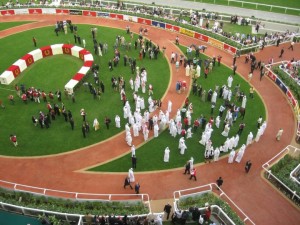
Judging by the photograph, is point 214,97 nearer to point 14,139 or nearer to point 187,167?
point 187,167

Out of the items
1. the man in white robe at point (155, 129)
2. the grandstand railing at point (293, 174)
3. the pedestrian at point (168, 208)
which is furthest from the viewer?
the man in white robe at point (155, 129)

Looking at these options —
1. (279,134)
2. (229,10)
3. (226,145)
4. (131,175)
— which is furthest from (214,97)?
(229,10)

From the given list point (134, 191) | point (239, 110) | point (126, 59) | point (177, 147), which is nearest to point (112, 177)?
point (134, 191)

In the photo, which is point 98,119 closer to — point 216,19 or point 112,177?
point 112,177

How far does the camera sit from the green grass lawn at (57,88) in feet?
80.1

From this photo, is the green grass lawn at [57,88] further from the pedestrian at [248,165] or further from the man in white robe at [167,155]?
the pedestrian at [248,165]

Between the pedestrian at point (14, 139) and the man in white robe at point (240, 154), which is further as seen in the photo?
the pedestrian at point (14, 139)

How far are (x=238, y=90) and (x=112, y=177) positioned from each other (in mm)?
12704

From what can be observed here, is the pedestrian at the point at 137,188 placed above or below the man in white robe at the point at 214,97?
below

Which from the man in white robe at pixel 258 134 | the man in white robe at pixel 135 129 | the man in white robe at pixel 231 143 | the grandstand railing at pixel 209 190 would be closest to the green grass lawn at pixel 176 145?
the man in white robe at pixel 258 134

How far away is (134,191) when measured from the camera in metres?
21.0

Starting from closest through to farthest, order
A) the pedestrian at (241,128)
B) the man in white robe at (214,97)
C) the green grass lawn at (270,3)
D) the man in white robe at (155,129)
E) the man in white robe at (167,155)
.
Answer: the man in white robe at (167,155) → the man in white robe at (155,129) → the pedestrian at (241,128) → the man in white robe at (214,97) → the green grass lawn at (270,3)

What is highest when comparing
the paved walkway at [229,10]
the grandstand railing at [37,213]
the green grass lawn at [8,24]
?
the paved walkway at [229,10]

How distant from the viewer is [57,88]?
97.8 ft
